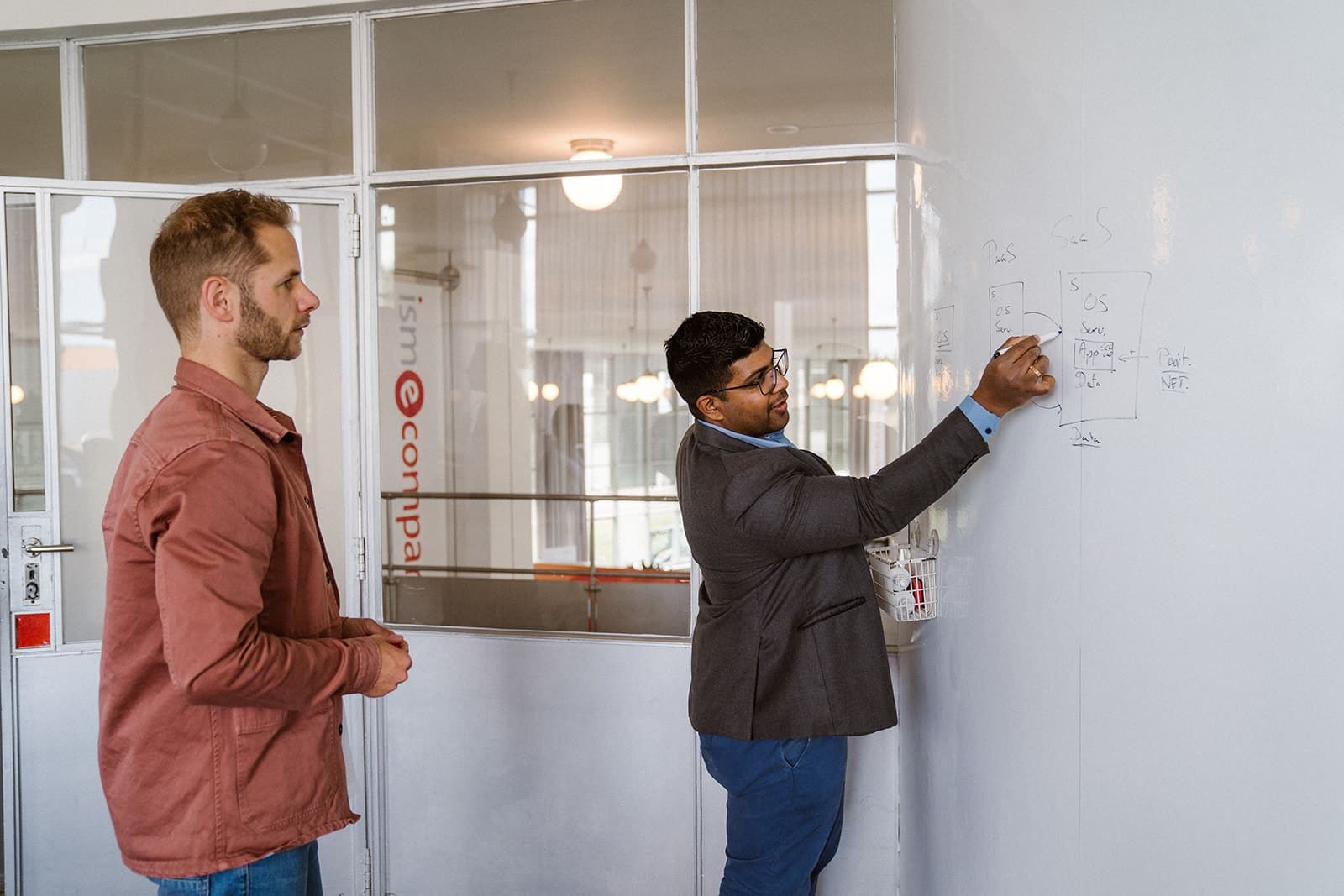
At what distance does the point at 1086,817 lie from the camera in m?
1.37

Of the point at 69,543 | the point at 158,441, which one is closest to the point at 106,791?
the point at 158,441

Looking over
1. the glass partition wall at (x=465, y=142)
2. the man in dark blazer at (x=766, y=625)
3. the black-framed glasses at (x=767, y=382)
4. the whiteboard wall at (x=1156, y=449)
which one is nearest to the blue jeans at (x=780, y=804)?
the man in dark blazer at (x=766, y=625)

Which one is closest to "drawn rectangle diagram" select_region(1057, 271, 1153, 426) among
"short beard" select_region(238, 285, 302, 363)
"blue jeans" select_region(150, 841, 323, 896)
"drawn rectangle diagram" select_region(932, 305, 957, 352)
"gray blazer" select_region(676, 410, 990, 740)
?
"drawn rectangle diagram" select_region(932, 305, 957, 352)

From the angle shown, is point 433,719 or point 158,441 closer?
Answer: point 158,441

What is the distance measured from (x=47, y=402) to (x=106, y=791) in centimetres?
201

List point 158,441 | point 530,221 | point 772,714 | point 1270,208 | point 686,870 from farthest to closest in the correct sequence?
point 530,221 → point 686,870 → point 772,714 → point 158,441 → point 1270,208

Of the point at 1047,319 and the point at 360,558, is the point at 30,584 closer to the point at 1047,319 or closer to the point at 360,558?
the point at 360,558

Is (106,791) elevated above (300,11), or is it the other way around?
(300,11)

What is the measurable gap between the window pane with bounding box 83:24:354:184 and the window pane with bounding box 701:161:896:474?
126 cm

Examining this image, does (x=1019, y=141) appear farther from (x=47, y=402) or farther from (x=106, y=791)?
(x=47, y=402)

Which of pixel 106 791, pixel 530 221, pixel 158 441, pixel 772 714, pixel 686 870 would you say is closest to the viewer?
pixel 158 441

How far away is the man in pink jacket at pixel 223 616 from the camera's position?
56.4 inches

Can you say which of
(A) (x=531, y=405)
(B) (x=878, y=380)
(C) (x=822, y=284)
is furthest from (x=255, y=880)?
(B) (x=878, y=380)

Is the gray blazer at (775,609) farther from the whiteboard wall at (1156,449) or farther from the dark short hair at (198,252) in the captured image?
the dark short hair at (198,252)
